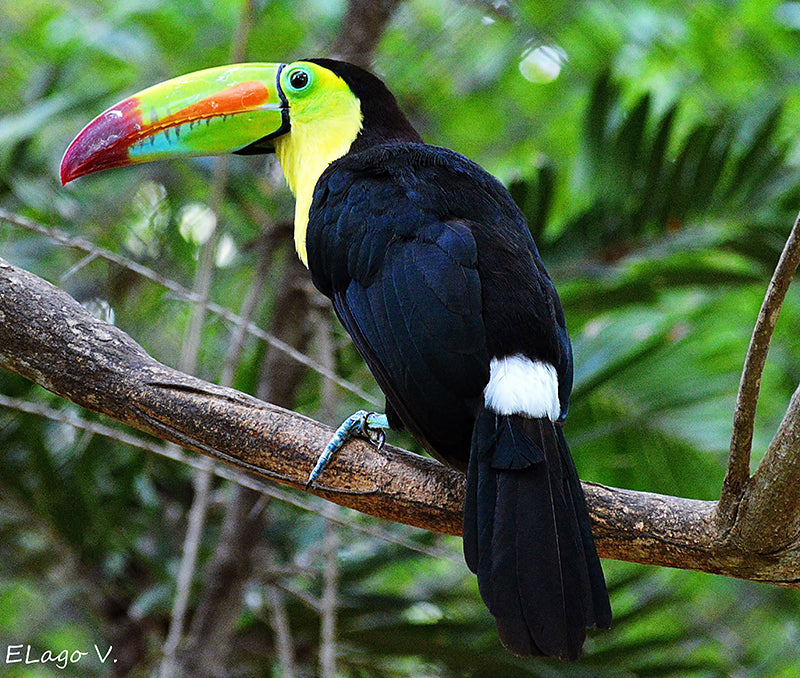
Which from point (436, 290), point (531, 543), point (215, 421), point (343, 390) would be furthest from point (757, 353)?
point (343, 390)

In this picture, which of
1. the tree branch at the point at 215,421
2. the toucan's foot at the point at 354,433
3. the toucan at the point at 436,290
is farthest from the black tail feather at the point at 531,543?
the toucan's foot at the point at 354,433

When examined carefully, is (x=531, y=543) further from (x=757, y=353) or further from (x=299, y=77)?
(x=299, y=77)

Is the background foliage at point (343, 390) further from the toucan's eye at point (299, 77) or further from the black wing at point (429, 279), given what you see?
the black wing at point (429, 279)

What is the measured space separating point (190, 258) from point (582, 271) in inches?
55.1

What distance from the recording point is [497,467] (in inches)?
64.3

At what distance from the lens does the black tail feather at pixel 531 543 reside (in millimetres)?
1497

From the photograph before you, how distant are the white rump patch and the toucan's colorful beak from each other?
1.09m

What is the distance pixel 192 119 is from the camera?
8.05ft

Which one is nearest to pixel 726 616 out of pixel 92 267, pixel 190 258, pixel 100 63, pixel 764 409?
pixel 764 409

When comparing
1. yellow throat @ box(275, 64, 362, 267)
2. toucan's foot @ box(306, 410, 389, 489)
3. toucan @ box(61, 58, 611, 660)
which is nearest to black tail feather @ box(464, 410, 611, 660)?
toucan @ box(61, 58, 611, 660)

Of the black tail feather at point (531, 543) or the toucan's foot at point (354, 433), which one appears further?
the toucan's foot at point (354, 433)

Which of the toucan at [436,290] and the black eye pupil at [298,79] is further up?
the black eye pupil at [298,79]

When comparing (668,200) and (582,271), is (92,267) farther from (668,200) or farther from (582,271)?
(668,200)

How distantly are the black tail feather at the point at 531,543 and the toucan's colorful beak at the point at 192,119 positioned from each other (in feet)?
4.02
